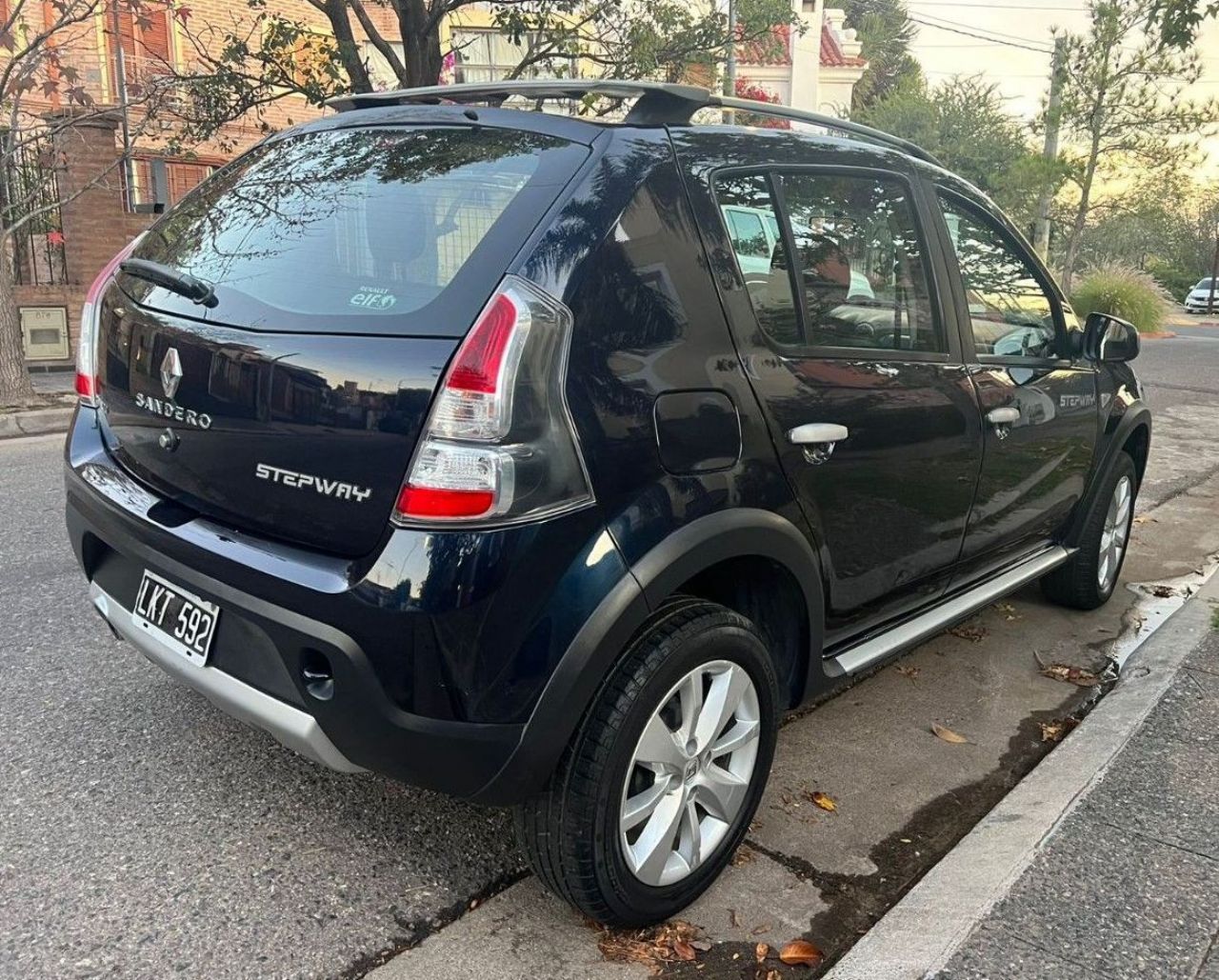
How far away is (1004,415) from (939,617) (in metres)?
0.68

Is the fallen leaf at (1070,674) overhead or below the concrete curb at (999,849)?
below

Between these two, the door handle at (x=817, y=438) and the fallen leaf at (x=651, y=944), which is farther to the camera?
the door handle at (x=817, y=438)

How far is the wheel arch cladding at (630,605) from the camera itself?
1.98 metres

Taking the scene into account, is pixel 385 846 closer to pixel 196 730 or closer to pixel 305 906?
pixel 305 906

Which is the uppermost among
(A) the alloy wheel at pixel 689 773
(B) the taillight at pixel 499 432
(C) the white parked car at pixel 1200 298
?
(B) the taillight at pixel 499 432

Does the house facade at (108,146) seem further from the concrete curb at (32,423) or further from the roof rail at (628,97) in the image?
the roof rail at (628,97)

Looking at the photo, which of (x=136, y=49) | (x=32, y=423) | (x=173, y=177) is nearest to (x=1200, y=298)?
(x=136, y=49)

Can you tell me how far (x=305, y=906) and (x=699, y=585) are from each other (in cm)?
116

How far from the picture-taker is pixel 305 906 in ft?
7.53

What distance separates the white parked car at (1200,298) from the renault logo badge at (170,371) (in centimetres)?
4072

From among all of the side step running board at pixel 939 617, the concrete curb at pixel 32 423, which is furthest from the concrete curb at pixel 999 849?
the concrete curb at pixel 32 423

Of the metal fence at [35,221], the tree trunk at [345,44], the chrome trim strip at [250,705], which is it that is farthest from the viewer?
the metal fence at [35,221]

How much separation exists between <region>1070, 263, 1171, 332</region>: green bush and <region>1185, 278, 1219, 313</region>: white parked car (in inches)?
544

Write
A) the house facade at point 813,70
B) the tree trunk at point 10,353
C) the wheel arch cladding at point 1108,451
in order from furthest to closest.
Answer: the house facade at point 813,70, the tree trunk at point 10,353, the wheel arch cladding at point 1108,451
